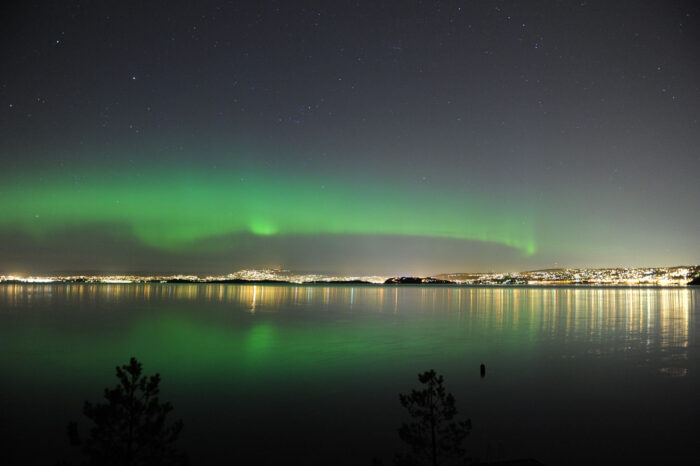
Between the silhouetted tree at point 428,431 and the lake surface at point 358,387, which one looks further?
the lake surface at point 358,387

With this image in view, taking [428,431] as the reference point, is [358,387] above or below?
below

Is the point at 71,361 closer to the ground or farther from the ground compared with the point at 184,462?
closer to the ground

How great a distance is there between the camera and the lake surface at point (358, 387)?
48.3 feet

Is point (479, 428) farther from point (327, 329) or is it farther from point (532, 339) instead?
point (327, 329)

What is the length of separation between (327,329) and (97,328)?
21748 mm

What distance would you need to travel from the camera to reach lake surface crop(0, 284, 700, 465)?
48.3 ft

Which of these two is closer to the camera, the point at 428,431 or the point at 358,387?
the point at 428,431

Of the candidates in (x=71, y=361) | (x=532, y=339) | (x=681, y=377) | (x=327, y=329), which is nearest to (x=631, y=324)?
(x=532, y=339)

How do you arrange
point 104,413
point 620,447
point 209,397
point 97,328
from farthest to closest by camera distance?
point 97,328, point 209,397, point 620,447, point 104,413

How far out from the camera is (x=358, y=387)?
870 inches

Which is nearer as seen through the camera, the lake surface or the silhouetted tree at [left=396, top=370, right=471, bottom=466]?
the silhouetted tree at [left=396, top=370, right=471, bottom=466]

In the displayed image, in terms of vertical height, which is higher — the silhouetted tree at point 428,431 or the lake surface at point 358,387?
the silhouetted tree at point 428,431

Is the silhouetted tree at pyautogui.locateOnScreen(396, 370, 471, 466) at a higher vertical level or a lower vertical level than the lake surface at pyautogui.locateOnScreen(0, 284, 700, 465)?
higher

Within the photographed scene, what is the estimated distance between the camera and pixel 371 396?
66.9 ft
